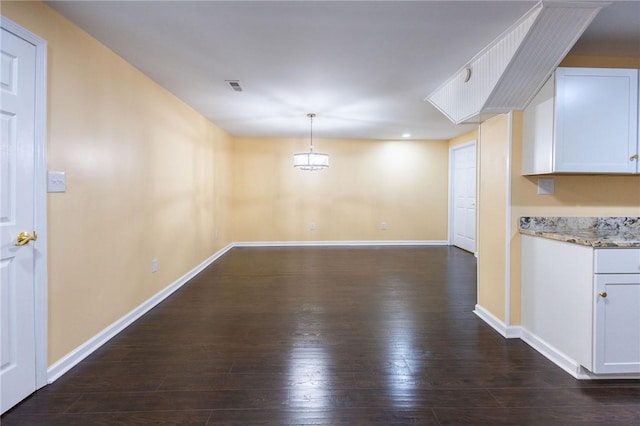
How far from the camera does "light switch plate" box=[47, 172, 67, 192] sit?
1.95 metres

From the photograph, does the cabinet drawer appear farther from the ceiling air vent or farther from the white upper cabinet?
the ceiling air vent

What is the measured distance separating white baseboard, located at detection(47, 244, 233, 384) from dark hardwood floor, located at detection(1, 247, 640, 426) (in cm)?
6

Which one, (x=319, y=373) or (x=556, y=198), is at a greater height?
(x=556, y=198)

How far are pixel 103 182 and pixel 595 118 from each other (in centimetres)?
366

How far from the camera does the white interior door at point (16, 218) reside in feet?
5.43

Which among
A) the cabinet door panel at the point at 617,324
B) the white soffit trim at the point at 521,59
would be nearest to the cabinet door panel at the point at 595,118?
the white soffit trim at the point at 521,59

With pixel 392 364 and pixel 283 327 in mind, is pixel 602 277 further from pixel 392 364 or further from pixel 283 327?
pixel 283 327

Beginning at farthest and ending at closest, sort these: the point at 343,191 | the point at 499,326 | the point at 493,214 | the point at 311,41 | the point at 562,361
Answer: the point at 343,191, the point at 493,214, the point at 499,326, the point at 311,41, the point at 562,361

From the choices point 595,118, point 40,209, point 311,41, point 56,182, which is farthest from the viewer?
point 311,41

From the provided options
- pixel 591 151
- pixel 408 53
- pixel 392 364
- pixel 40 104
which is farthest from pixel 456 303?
pixel 40 104

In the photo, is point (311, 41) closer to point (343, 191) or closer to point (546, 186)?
point (546, 186)

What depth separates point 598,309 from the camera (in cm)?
192

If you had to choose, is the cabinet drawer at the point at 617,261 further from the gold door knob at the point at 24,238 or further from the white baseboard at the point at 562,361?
the gold door knob at the point at 24,238

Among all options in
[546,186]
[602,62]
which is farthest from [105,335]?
[602,62]
